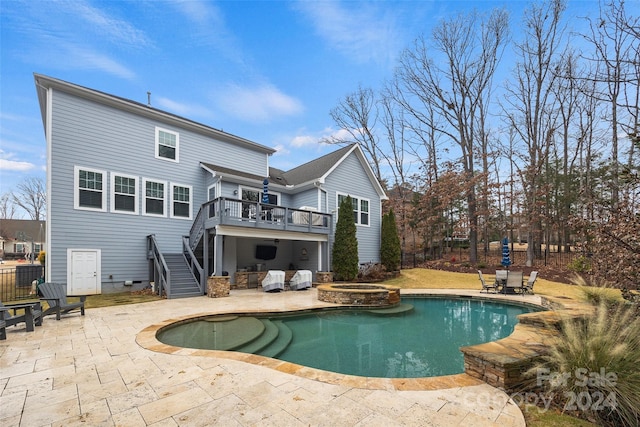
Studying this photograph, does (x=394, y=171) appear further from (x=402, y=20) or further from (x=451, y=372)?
(x=451, y=372)

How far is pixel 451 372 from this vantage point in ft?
16.3

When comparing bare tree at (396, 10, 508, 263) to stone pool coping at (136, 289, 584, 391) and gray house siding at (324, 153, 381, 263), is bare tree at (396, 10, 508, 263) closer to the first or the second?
gray house siding at (324, 153, 381, 263)

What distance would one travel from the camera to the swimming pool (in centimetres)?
541

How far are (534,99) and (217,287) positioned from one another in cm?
2379

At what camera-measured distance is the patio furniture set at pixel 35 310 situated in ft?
19.9

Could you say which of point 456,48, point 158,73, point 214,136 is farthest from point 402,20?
point 456,48

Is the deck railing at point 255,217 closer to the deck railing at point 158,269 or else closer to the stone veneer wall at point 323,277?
the deck railing at point 158,269

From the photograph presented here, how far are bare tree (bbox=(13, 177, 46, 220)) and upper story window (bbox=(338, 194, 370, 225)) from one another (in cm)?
4417

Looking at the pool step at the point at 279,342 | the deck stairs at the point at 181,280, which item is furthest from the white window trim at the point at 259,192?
the pool step at the point at 279,342

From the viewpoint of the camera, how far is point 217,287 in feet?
36.3

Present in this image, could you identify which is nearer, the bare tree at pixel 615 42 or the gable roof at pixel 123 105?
the bare tree at pixel 615 42

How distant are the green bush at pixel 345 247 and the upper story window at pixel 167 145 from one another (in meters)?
8.67

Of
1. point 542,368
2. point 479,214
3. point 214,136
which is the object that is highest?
point 214,136

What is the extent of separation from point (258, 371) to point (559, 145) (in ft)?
94.6
